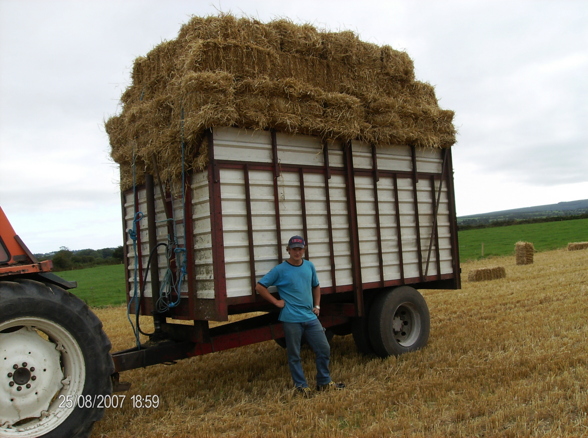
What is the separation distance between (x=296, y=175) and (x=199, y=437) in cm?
306

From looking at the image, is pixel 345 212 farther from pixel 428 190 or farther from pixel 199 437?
pixel 199 437

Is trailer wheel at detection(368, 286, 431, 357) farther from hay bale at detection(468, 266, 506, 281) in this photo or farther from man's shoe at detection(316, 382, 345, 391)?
hay bale at detection(468, 266, 506, 281)

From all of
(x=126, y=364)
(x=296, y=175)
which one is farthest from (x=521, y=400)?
(x=126, y=364)

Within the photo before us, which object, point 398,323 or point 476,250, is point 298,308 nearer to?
point 398,323

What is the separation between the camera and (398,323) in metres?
7.68

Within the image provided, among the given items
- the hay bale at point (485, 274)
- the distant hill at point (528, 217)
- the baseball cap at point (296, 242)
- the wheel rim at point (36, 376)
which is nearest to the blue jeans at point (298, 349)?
the baseball cap at point (296, 242)

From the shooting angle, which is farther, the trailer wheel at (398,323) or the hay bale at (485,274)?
the hay bale at (485,274)

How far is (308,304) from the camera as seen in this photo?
6023 mm

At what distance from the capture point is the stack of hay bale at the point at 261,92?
5809 mm

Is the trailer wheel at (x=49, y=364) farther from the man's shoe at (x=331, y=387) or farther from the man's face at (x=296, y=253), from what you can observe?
the man's shoe at (x=331, y=387)

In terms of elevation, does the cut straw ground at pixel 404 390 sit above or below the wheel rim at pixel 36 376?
below

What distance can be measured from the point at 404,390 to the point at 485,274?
449 inches

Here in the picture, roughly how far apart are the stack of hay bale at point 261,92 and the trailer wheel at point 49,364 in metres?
2.01

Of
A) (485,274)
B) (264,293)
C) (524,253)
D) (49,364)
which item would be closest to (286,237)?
(264,293)
